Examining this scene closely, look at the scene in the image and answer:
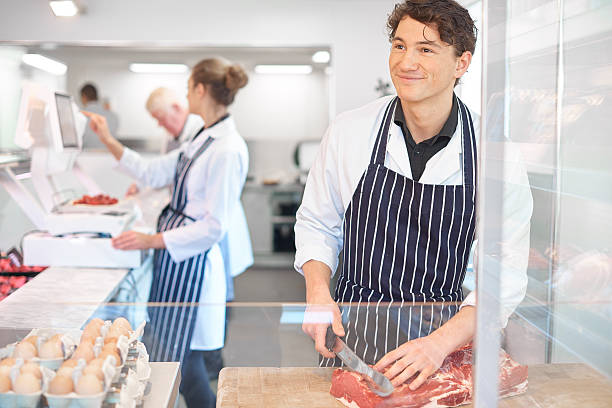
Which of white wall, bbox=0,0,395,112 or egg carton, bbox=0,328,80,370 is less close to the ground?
white wall, bbox=0,0,395,112

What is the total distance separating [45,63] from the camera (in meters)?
4.55

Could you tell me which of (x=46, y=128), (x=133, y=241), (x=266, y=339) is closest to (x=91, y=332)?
(x=266, y=339)

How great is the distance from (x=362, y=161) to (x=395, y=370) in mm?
545

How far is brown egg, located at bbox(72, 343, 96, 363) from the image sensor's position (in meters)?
0.94

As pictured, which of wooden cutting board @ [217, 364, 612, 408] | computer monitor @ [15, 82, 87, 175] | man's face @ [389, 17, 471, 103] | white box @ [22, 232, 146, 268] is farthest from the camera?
computer monitor @ [15, 82, 87, 175]

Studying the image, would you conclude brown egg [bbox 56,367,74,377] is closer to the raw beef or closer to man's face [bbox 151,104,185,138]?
the raw beef

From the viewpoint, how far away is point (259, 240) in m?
4.98

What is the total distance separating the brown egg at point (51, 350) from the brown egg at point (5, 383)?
82mm

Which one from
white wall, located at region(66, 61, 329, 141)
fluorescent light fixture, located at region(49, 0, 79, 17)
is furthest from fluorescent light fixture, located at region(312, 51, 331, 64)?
fluorescent light fixture, located at region(49, 0, 79, 17)

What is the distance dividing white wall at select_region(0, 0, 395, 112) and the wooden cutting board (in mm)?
3541

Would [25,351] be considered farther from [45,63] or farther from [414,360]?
[45,63]

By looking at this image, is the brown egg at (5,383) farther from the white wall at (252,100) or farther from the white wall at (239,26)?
the white wall at (252,100)

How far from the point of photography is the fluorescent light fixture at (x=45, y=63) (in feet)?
14.8

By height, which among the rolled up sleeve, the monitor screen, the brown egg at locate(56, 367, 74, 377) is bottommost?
the brown egg at locate(56, 367, 74, 377)
